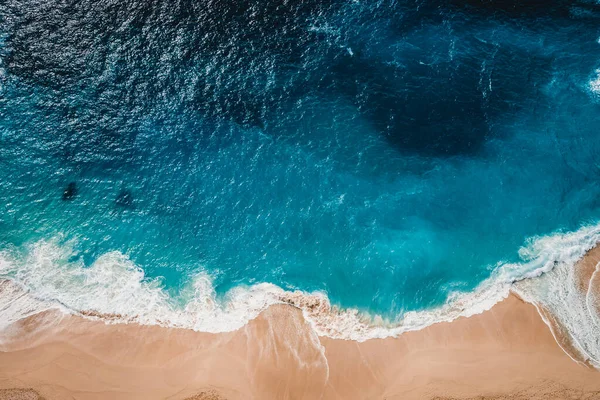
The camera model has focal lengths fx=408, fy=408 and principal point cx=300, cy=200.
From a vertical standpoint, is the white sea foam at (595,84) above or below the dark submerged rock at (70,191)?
A: above

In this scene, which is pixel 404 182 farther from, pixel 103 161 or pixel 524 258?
pixel 103 161

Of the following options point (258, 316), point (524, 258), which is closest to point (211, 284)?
point (258, 316)

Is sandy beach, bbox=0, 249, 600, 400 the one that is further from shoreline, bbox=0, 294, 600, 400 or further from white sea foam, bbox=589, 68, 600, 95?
white sea foam, bbox=589, 68, 600, 95

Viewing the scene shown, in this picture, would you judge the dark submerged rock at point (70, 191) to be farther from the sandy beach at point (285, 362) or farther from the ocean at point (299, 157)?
the sandy beach at point (285, 362)

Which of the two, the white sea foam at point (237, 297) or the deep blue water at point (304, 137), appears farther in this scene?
the deep blue water at point (304, 137)

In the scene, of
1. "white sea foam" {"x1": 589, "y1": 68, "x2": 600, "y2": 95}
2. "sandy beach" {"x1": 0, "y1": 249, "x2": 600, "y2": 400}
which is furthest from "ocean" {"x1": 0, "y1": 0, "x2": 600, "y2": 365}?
"sandy beach" {"x1": 0, "y1": 249, "x2": 600, "y2": 400}

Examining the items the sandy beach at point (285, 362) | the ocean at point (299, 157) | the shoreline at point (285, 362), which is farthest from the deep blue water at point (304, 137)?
the shoreline at point (285, 362)
